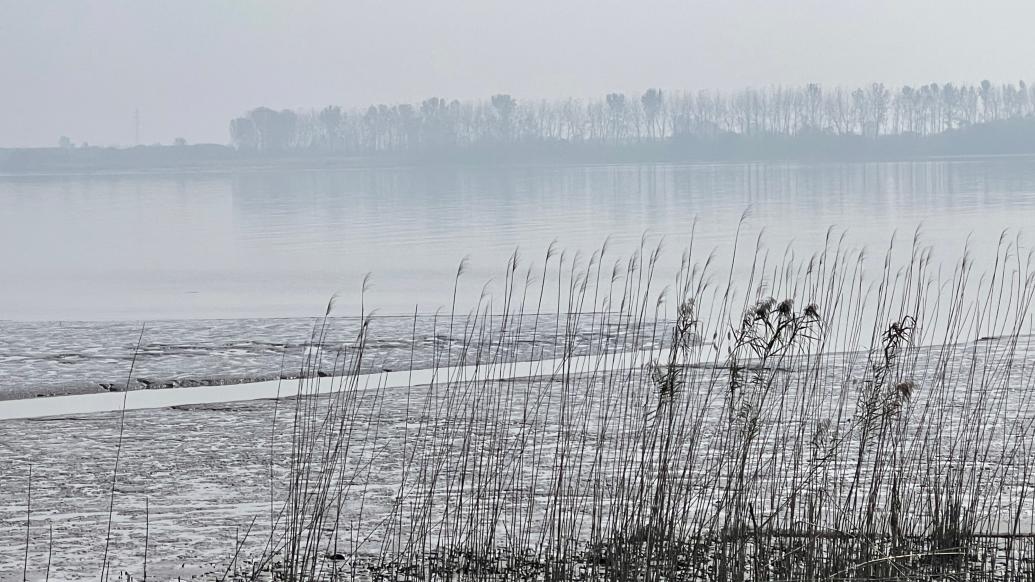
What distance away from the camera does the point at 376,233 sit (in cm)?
3509

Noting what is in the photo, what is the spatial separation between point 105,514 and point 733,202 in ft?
146

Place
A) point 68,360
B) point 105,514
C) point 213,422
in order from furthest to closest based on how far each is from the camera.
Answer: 1. point 68,360
2. point 213,422
3. point 105,514

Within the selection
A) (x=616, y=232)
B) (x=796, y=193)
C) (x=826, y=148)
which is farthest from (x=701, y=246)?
(x=826, y=148)

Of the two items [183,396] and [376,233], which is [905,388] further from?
[376,233]

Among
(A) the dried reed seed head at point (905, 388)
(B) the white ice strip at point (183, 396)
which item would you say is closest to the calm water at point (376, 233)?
(B) the white ice strip at point (183, 396)

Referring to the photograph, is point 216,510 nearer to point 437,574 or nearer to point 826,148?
point 437,574

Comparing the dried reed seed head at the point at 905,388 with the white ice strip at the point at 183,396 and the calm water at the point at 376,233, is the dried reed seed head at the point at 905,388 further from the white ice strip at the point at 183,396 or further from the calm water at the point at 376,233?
the calm water at the point at 376,233

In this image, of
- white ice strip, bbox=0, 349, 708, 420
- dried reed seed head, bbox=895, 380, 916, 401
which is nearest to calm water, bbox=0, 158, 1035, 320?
white ice strip, bbox=0, 349, 708, 420

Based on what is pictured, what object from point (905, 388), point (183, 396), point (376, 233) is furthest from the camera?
point (376, 233)

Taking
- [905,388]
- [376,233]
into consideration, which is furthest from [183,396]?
[376,233]

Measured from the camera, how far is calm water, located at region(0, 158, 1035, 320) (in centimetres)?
2128

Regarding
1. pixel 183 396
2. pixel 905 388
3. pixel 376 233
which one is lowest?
pixel 183 396

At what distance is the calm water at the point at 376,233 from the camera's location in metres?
21.3

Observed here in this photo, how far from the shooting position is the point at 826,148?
142000 millimetres
